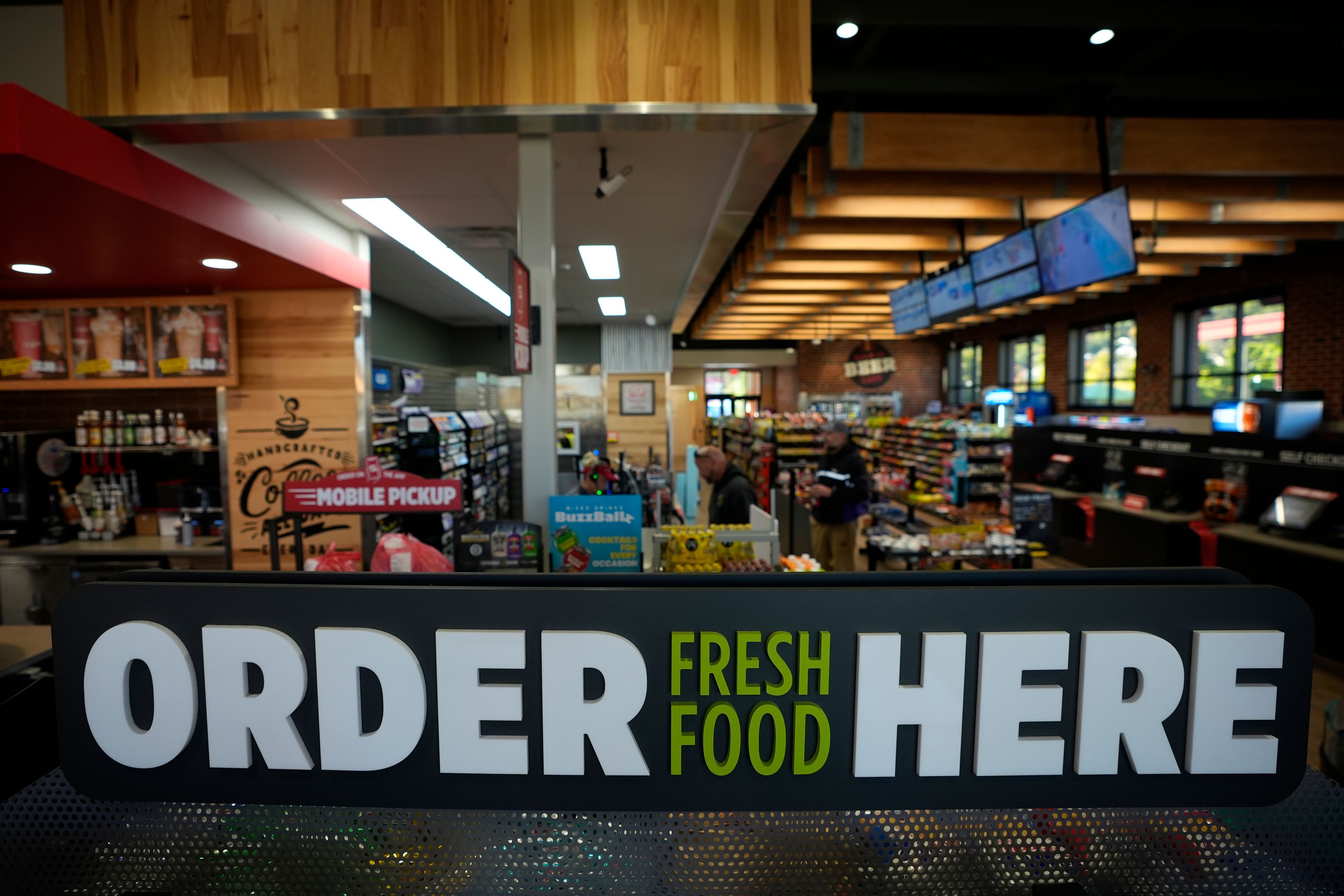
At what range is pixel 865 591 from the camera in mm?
1007

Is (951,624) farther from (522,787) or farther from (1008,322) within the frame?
(1008,322)

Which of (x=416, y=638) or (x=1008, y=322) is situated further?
(x=1008, y=322)

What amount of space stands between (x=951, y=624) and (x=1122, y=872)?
1.63 ft

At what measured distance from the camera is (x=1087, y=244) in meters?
4.41

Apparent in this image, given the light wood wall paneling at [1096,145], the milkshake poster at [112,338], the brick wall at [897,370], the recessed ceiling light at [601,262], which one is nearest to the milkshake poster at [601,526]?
the light wood wall paneling at [1096,145]

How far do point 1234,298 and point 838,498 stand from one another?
7.79 metres

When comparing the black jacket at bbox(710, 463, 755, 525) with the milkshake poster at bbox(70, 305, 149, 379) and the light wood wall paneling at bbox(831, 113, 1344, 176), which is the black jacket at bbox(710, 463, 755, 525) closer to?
the light wood wall paneling at bbox(831, 113, 1344, 176)

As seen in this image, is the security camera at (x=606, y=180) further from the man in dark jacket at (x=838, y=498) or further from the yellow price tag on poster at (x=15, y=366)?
the yellow price tag on poster at (x=15, y=366)

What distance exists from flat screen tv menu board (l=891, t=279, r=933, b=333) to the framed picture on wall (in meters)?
4.59

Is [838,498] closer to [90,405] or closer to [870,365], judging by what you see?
[870,365]

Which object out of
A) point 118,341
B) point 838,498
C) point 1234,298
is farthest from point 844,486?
point 1234,298

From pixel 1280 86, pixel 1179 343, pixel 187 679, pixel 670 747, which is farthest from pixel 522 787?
pixel 1179 343

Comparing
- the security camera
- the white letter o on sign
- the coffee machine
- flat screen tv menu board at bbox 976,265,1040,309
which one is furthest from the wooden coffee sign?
flat screen tv menu board at bbox 976,265,1040,309

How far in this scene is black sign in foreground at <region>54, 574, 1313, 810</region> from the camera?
39.4 inches
